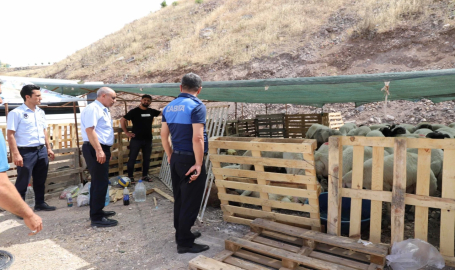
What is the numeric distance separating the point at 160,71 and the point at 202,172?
21769mm

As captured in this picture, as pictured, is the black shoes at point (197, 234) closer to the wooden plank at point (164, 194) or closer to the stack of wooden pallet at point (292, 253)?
the stack of wooden pallet at point (292, 253)

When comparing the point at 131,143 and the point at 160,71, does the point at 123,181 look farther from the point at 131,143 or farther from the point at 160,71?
the point at 160,71

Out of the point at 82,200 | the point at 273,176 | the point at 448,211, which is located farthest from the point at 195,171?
the point at 82,200

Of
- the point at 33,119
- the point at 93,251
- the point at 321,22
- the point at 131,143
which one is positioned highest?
the point at 321,22

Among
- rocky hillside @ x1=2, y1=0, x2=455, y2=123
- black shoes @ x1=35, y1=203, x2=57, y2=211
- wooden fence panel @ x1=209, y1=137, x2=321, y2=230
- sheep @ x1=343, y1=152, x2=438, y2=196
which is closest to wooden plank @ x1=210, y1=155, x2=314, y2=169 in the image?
wooden fence panel @ x1=209, y1=137, x2=321, y2=230

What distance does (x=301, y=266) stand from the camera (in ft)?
11.3

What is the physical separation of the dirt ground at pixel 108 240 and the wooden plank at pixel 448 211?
2386mm

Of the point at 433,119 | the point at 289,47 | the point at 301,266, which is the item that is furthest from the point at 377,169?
the point at 289,47

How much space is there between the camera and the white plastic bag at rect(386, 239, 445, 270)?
127 inches

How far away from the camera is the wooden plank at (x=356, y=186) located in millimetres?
3696

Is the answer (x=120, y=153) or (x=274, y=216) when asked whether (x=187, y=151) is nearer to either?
(x=274, y=216)

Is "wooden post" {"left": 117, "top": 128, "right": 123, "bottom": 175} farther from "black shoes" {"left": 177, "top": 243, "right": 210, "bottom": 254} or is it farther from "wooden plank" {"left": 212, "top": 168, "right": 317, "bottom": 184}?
"black shoes" {"left": 177, "top": 243, "right": 210, "bottom": 254}

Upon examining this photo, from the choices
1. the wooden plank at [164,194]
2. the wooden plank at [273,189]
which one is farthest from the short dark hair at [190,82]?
the wooden plank at [164,194]

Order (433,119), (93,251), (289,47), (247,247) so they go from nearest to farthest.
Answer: (247,247)
(93,251)
(433,119)
(289,47)
